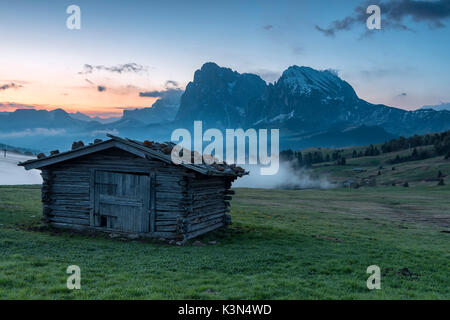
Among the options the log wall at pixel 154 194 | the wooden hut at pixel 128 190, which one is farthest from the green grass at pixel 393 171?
the wooden hut at pixel 128 190

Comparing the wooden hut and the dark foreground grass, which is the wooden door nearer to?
the wooden hut

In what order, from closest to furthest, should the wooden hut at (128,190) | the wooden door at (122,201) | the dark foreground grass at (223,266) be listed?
the dark foreground grass at (223,266), the wooden hut at (128,190), the wooden door at (122,201)

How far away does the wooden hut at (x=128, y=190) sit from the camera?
53.3ft

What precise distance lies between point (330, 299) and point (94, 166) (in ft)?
45.1

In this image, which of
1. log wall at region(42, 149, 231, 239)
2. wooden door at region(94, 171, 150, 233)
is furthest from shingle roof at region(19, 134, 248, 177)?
wooden door at region(94, 171, 150, 233)

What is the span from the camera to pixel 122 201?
1706 centimetres

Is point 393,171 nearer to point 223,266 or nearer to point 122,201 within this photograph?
point 122,201

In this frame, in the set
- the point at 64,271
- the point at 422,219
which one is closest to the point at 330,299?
the point at 64,271

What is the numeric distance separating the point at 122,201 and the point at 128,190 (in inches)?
26.0

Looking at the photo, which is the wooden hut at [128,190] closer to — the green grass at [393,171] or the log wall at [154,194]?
the log wall at [154,194]

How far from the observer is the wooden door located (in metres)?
16.7

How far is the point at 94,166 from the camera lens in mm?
17703

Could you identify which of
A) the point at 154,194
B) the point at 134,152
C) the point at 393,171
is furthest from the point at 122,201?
the point at 393,171
